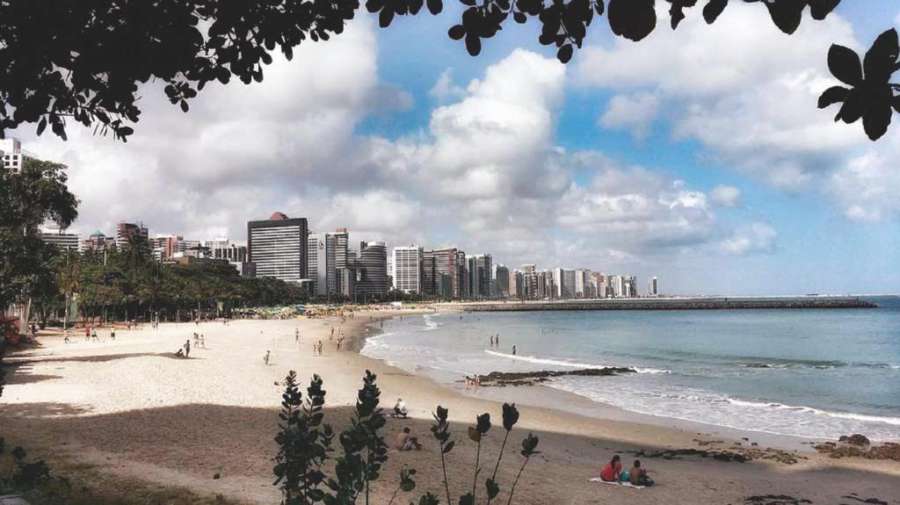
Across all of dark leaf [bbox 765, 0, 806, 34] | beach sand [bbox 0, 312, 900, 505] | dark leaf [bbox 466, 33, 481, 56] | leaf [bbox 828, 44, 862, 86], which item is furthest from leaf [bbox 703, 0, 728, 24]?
beach sand [bbox 0, 312, 900, 505]

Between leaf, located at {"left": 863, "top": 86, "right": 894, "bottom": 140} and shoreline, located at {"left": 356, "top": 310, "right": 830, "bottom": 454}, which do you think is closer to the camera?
leaf, located at {"left": 863, "top": 86, "right": 894, "bottom": 140}

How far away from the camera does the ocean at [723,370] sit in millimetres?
23578

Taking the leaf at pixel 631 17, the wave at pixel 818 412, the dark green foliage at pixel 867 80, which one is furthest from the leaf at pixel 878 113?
the wave at pixel 818 412

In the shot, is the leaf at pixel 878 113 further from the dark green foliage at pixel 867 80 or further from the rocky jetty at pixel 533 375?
the rocky jetty at pixel 533 375

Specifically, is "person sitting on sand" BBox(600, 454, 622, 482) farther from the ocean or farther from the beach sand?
the ocean

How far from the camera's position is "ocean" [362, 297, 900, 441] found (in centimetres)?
2358

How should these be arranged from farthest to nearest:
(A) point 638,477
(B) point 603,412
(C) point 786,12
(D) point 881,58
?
(B) point 603,412
(A) point 638,477
(C) point 786,12
(D) point 881,58

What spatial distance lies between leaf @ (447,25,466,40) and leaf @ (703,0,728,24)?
1.13 meters

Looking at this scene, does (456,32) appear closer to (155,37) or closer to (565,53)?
(565,53)

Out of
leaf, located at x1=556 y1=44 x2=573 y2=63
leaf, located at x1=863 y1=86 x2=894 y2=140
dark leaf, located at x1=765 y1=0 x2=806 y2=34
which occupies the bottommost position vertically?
leaf, located at x1=863 y1=86 x2=894 y2=140

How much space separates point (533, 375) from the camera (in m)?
35.0

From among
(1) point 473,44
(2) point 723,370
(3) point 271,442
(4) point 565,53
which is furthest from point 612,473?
(2) point 723,370

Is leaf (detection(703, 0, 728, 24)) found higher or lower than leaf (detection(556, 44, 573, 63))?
lower

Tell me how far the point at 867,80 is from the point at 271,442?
1536cm
